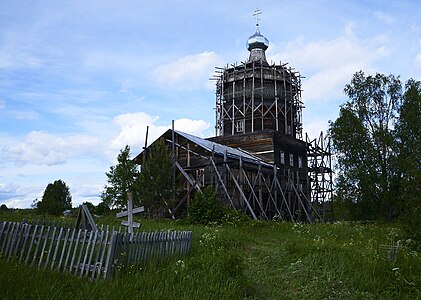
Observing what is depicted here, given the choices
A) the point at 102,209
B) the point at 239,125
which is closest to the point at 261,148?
the point at 239,125

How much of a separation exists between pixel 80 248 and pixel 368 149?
86.7 feet

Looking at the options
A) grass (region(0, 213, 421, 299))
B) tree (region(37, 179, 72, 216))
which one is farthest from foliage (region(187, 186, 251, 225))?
tree (region(37, 179, 72, 216))

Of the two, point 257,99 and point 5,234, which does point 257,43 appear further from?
point 5,234

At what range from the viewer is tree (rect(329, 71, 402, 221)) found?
1202 inches

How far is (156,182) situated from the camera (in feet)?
76.4

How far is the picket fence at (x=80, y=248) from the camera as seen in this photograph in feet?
28.4

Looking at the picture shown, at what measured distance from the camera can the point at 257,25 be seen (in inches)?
1962

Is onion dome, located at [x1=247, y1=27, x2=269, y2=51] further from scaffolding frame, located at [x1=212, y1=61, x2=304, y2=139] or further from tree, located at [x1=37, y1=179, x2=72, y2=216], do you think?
tree, located at [x1=37, y1=179, x2=72, y2=216]

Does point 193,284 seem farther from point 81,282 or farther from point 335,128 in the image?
point 335,128

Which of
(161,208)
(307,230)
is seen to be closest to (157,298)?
(307,230)

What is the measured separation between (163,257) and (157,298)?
331 centimetres

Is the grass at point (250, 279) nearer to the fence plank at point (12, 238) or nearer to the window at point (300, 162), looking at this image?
the fence plank at point (12, 238)

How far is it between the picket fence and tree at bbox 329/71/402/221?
23818 millimetres

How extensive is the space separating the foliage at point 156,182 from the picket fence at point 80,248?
12864mm
